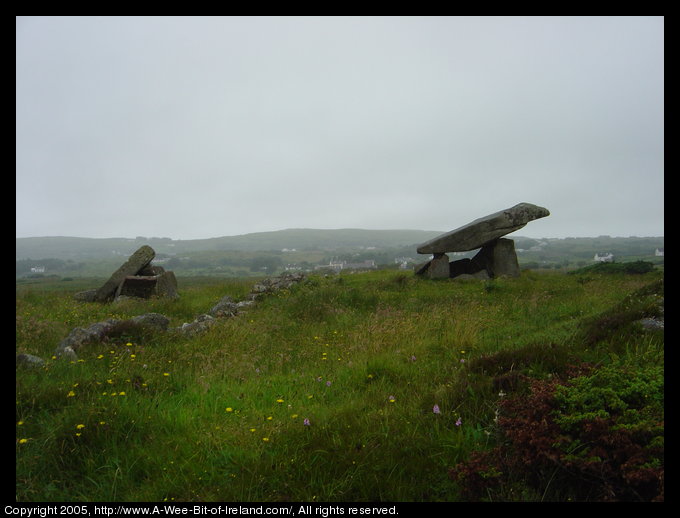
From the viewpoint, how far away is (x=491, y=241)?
21.2 metres

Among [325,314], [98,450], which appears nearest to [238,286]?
[325,314]

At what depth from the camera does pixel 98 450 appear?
13.7 feet

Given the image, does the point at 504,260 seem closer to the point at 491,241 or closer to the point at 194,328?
the point at 491,241

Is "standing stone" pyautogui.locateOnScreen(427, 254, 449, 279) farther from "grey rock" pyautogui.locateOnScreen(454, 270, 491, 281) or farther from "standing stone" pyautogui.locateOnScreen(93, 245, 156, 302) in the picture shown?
"standing stone" pyautogui.locateOnScreen(93, 245, 156, 302)

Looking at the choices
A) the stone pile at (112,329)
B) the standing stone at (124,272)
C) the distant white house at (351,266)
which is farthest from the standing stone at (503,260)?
the standing stone at (124,272)

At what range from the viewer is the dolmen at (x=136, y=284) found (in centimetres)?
1745

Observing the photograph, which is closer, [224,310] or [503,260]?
[224,310]

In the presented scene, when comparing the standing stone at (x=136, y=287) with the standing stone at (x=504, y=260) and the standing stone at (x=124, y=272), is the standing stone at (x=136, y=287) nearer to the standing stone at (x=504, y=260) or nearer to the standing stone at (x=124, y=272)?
the standing stone at (x=124, y=272)

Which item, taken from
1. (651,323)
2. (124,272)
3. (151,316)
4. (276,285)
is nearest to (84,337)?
(151,316)

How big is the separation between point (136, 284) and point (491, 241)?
1718 centimetres
